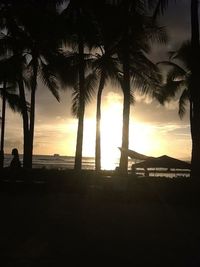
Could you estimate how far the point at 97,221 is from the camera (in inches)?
474

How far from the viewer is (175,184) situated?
56.3 ft

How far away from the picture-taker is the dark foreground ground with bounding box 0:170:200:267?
8297mm

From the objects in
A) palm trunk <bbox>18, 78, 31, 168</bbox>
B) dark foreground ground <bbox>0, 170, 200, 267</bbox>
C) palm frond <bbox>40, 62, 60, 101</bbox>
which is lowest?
dark foreground ground <bbox>0, 170, 200, 267</bbox>

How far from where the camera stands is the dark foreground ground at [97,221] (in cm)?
830

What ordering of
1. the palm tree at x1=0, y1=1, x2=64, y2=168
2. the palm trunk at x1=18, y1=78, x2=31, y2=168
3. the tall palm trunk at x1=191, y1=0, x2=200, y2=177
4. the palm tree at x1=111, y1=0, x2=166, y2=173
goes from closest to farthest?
1. the tall palm trunk at x1=191, y1=0, x2=200, y2=177
2. the palm tree at x1=111, y1=0, x2=166, y2=173
3. the palm tree at x1=0, y1=1, x2=64, y2=168
4. the palm trunk at x1=18, y1=78, x2=31, y2=168

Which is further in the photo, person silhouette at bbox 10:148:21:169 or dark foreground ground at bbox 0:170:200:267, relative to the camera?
person silhouette at bbox 10:148:21:169

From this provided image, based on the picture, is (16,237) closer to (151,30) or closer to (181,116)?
(151,30)

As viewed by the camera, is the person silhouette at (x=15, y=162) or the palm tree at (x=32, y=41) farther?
the palm tree at (x=32, y=41)

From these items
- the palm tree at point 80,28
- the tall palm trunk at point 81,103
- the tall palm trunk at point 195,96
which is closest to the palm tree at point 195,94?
the tall palm trunk at point 195,96

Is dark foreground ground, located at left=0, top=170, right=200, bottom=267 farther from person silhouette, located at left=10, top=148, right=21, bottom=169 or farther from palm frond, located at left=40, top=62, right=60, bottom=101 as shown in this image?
palm frond, located at left=40, top=62, right=60, bottom=101

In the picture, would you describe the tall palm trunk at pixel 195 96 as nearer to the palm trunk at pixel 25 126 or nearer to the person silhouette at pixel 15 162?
the person silhouette at pixel 15 162

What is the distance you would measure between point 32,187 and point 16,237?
8134 millimetres

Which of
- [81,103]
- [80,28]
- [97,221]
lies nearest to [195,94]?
[97,221]

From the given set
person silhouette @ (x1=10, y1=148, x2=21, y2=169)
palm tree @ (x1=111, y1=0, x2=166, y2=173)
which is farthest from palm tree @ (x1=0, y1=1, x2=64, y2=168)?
person silhouette @ (x1=10, y1=148, x2=21, y2=169)
